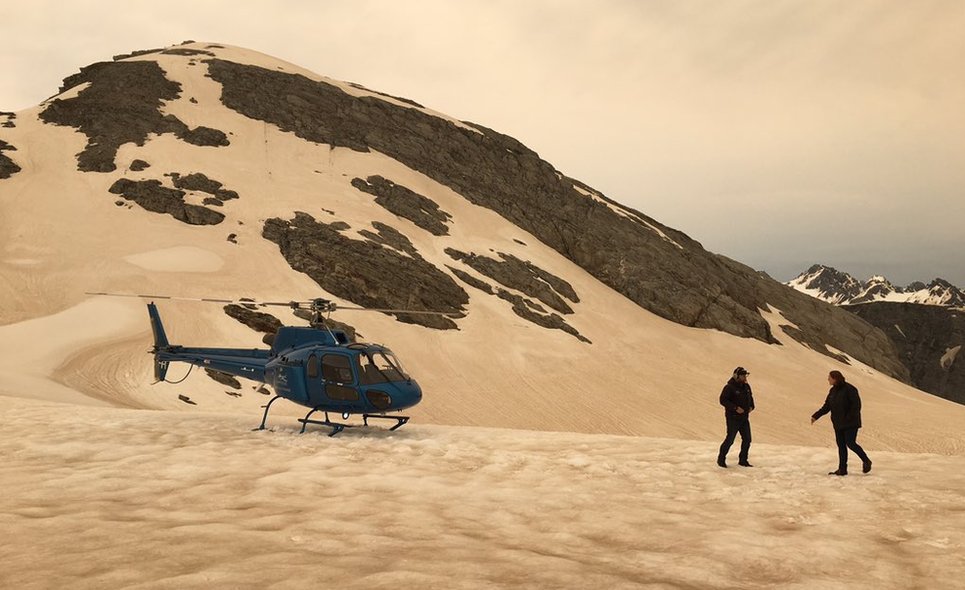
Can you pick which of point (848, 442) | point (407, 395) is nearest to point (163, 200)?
point (407, 395)

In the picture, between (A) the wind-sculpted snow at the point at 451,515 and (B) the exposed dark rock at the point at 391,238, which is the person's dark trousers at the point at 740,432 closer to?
(A) the wind-sculpted snow at the point at 451,515

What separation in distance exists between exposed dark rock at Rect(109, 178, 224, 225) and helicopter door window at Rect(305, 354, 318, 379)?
3072 cm

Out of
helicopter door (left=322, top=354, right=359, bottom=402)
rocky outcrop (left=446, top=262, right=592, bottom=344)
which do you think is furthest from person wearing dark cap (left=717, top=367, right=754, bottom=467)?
rocky outcrop (left=446, top=262, right=592, bottom=344)

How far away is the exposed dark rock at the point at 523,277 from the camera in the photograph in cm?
4481

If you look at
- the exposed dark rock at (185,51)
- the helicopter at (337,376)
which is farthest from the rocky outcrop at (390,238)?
the exposed dark rock at (185,51)

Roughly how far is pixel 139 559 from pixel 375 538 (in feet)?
6.79

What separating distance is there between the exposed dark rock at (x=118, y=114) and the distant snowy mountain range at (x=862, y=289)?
14293 cm

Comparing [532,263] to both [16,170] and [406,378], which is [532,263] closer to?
→ [406,378]

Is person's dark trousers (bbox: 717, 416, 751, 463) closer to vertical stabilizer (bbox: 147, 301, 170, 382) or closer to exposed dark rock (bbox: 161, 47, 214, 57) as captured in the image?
vertical stabilizer (bbox: 147, 301, 170, 382)

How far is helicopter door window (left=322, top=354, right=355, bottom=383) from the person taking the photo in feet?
Answer: 42.4

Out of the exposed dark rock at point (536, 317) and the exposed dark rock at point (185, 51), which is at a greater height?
the exposed dark rock at point (185, 51)

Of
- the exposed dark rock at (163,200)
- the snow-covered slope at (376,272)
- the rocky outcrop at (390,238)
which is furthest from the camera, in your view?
the rocky outcrop at (390,238)

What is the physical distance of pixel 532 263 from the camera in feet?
161

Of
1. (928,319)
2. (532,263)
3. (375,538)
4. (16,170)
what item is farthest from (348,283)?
(928,319)
